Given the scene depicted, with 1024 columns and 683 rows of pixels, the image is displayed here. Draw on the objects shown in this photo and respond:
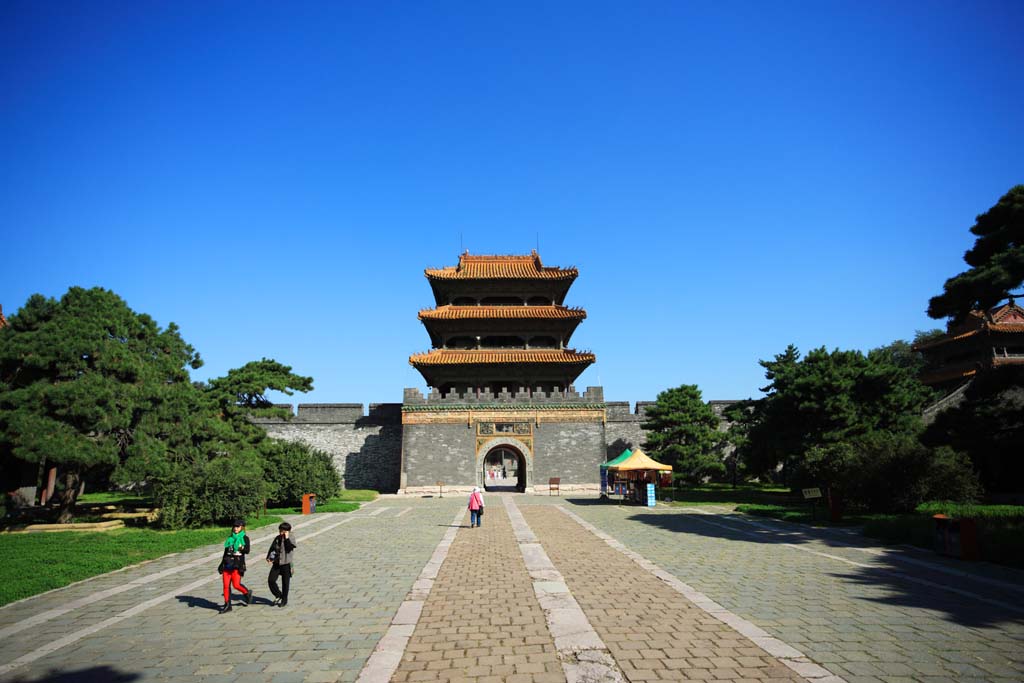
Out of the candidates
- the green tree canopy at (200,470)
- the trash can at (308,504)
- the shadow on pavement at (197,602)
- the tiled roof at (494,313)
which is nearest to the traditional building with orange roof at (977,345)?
the tiled roof at (494,313)

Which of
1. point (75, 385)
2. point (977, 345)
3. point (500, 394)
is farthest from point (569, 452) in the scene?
point (977, 345)

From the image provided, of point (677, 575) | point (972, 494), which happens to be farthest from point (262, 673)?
→ point (972, 494)

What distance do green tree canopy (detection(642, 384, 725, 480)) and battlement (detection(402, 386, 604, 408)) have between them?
3.29 meters

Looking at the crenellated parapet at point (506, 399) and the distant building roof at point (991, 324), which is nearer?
the crenellated parapet at point (506, 399)

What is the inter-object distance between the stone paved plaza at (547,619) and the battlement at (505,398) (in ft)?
58.5

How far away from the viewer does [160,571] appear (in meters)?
9.29

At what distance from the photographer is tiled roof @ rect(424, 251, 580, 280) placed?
31.9m

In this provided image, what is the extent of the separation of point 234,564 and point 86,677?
2141 millimetres

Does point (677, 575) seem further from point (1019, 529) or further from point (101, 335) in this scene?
point (101, 335)

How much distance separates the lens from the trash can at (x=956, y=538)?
909 centimetres

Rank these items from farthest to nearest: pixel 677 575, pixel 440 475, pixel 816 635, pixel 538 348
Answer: pixel 538 348 → pixel 440 475 → pixel 677 575 → pixel 816 635

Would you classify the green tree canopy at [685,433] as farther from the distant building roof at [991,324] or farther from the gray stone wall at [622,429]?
the distant building roof at [991,324]

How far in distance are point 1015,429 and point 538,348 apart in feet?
65.7

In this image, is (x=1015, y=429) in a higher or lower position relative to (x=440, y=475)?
higher
